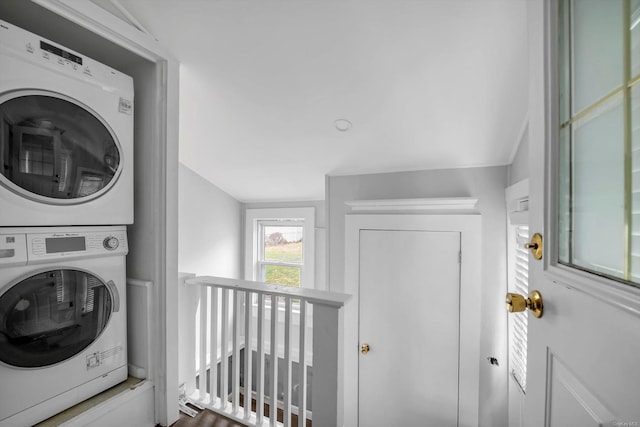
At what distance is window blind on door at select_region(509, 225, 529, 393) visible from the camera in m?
1.46

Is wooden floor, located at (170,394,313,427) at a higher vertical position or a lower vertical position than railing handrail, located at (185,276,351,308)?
lower

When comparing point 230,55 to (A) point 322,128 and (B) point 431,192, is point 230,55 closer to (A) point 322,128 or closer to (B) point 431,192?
(A) point 322,128

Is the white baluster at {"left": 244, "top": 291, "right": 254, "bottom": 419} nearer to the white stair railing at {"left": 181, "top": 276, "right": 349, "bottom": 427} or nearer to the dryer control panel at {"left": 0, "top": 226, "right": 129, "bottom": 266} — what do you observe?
the white stair railing at {"left": 181, "top": 276, "right": 349, "bottom": 427}

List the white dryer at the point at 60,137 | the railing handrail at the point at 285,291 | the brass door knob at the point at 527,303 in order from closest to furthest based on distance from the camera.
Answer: the brass door knob at the point at 527,303
the white dryer at the point at 60,137
the railing handrail at the point at 285,291

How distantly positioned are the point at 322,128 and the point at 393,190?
78cm

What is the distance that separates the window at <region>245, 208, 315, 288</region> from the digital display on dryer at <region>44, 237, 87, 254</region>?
2.16m

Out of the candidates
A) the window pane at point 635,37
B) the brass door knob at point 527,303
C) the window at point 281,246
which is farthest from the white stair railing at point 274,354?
the window at point 281,246

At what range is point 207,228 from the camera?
2998mm

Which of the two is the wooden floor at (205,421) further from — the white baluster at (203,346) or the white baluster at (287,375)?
the white baluster at (287,375)

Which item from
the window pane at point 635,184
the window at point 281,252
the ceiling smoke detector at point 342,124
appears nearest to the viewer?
the window pane at point 635,184

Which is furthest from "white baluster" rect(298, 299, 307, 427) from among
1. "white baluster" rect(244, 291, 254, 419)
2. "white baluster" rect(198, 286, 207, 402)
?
"white baluster" rect(198, 286, 207, 402)

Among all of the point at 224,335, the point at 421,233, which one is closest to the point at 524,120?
the point at 421,233

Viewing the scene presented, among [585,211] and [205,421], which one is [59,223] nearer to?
[205,421]

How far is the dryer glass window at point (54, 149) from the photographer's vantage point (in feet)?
2.92
